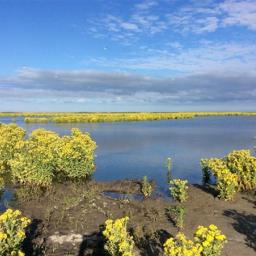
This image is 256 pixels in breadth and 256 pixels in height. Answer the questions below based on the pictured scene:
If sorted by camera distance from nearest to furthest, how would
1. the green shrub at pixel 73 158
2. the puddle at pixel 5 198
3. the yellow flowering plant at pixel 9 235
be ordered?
the yellow flowering plant at pixel 9 235 → the puddle at pixel 5 198 → the green shrub at pixel 73 158

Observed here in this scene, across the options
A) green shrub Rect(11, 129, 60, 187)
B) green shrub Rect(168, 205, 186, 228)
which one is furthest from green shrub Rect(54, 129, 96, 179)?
green shrub Rect(168, 205, 186, 228)

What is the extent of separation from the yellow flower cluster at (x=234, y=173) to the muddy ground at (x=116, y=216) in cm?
59

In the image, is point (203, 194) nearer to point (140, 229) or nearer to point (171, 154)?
point (140, 229)

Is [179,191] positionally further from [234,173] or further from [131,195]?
[234,173]

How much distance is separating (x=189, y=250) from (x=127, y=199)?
11697mm

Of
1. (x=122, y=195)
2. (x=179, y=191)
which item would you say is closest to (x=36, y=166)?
(x=122, y=195)

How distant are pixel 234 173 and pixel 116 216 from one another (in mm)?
8687

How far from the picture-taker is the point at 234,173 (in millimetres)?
23453

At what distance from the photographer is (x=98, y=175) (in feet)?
111

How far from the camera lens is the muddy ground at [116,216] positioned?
15406 mm

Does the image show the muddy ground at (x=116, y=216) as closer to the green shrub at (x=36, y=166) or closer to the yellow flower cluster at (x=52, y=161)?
the green shrub at (x=36, y=166)

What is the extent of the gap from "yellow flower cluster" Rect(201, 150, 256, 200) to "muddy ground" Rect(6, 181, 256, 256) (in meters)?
0.59

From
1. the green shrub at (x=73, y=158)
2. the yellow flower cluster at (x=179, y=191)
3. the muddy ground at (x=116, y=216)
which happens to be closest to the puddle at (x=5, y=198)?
the muddy ground at (x=116, y=216)

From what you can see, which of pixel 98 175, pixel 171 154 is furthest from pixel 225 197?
pixel 171 154
